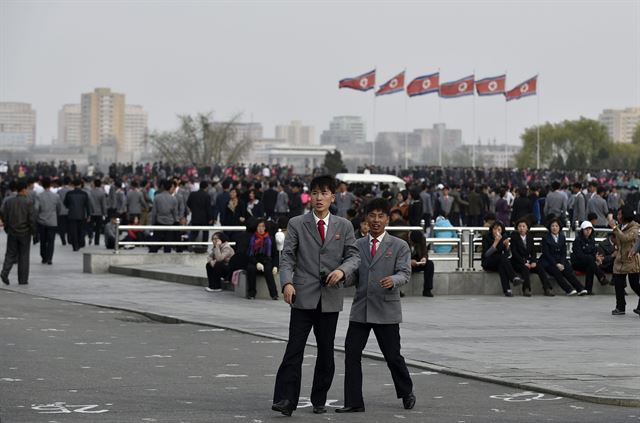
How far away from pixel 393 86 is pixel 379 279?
2915 inches

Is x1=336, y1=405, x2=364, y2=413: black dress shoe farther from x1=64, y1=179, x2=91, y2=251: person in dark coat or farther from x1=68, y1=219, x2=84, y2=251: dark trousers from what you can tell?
x1=68, y1=219, x2=84, y2=251: dark trousers

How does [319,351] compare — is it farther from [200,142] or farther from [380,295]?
[200,142]

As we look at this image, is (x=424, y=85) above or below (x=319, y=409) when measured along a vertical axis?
above

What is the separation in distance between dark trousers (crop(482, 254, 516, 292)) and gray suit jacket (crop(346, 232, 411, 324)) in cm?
1263

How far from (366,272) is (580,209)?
23290 millimetres

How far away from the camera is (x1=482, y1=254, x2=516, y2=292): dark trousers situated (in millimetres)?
23562

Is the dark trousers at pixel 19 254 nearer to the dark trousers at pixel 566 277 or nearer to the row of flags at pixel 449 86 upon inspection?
the dark trousers at pixel 566 277

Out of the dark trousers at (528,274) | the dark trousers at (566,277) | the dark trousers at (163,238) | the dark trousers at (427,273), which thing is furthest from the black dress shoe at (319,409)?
the dark trousers at (163,238)

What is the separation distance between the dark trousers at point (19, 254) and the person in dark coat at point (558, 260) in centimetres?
857

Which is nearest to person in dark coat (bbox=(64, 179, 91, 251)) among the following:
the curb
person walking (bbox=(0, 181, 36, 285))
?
person walking (bbox=(0, 181, 36, 285))

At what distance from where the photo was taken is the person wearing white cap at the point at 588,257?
24000mm

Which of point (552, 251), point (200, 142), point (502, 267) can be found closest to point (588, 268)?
point (552, 251)

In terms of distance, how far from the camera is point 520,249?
23.6m

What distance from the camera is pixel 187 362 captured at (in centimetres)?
1382
